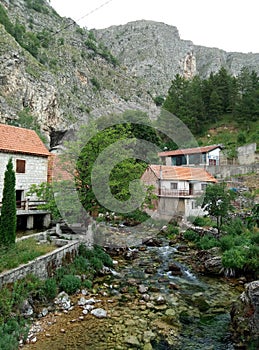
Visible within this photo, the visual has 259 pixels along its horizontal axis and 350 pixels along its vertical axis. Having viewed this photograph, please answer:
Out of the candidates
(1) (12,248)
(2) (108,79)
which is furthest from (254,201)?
(2) (108,79)

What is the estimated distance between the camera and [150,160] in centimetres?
3925

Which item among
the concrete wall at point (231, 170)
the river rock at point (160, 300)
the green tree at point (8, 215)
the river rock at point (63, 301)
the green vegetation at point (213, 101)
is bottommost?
the river rock at point (160, 300)

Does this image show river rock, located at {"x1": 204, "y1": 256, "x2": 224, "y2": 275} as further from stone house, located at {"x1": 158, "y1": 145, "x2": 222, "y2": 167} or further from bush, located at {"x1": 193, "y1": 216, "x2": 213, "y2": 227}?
stone house, located at {"x1": 158, "y1": 145, "x2": 222, "y2": 167}

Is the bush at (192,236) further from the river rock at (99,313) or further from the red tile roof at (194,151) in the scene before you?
the red tile roof at (194,151)

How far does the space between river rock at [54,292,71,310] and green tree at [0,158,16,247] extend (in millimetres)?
3064

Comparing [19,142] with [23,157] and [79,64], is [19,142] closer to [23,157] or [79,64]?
[23,157]

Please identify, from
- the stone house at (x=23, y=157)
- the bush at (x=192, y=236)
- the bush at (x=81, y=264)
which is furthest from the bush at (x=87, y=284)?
the bush at (x=192, y=236)

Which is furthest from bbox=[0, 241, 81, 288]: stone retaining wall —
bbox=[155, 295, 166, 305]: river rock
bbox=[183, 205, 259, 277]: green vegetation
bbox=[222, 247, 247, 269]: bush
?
bbox=[183, 205, 259, 277]: green vegetation

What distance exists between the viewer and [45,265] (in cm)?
1177

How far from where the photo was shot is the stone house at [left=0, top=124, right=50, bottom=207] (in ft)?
65.4

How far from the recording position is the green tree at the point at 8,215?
11844 mm

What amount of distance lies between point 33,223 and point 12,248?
10253 millimetres

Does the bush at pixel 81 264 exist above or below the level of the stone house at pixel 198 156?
below

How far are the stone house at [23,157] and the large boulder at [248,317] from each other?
16.2 m
